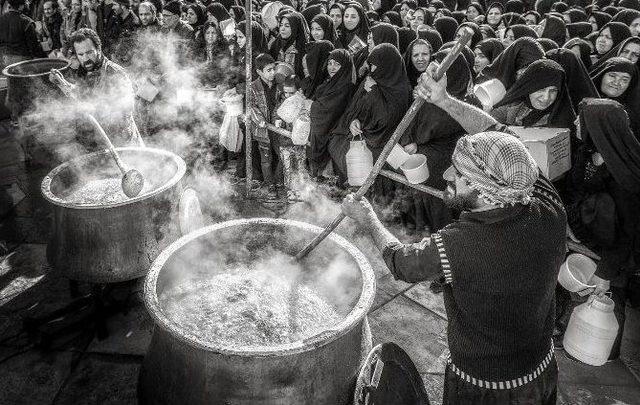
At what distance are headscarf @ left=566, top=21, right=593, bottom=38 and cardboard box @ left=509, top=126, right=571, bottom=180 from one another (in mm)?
6094

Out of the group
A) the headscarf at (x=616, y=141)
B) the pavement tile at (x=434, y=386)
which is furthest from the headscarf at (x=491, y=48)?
the pavement tile at (x=434, y=386)

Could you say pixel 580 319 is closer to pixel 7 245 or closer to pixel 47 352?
pixel 47 352

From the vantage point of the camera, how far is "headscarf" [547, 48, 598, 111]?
4.58m

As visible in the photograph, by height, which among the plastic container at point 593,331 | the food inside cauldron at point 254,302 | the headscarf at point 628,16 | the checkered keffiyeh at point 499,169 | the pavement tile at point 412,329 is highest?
the checkered keffiyeh at point 499,169

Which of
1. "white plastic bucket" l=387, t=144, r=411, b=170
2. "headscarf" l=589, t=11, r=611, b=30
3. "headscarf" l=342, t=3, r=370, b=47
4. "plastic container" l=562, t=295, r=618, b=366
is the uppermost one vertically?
"headscarf" l=589, t=11, r=611, b=30

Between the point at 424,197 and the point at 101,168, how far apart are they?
11.7 ft

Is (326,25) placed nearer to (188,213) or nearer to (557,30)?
(557,30)

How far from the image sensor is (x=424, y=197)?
17.5 ft

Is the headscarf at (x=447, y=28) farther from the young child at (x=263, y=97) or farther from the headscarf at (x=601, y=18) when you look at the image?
the young child at (x=263, y=97)

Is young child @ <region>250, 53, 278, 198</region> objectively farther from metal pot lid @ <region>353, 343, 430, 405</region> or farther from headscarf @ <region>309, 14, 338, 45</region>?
metal pot lid @ <region>353, 343, 430, 405</region>

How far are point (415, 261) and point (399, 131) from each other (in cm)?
88

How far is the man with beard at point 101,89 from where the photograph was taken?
16.7 feet

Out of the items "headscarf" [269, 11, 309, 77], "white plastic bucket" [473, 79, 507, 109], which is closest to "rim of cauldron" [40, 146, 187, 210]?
"headscarf" [269, 11, 309, 77]

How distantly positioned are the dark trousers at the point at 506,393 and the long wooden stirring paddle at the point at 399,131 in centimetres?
115
